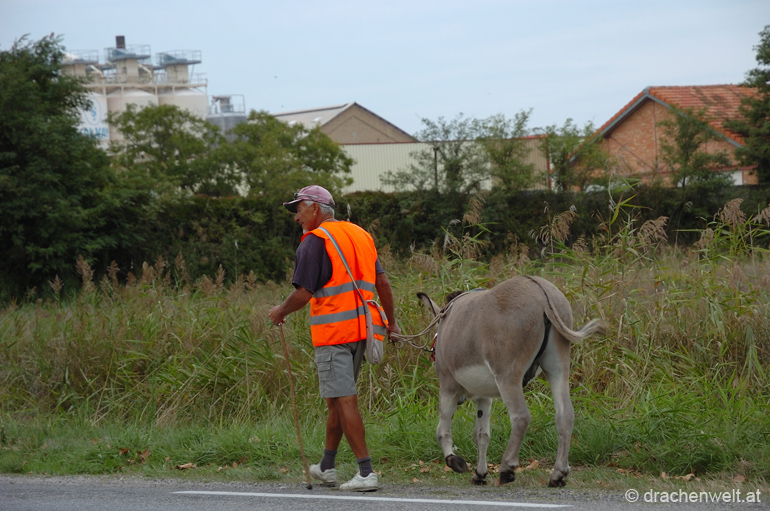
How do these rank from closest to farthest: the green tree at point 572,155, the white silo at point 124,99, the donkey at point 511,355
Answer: the donkey at point 511,355, the green tree at point 572,155, the white silo at point 124,99

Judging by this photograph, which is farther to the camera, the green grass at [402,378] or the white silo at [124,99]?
the white silo at [124,99]

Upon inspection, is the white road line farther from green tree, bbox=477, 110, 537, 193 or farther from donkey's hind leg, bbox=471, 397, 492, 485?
green tree, bbox=477, 110, 537, 193

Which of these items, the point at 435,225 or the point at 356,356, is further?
the point at 435,225

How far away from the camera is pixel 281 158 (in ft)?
109

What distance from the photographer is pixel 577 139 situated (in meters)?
31.3

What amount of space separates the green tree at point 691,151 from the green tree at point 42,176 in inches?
809

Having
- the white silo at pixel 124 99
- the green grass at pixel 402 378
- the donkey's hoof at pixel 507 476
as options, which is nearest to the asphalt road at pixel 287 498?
the donkey's hoof at pixel 507 476

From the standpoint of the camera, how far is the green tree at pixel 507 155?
2886 centimetres

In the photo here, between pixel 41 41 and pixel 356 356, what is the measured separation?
22272 mm

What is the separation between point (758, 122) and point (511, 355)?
29.9 metres

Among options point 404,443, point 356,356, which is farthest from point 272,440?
point 356,356

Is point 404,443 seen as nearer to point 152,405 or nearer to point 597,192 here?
point 152,405

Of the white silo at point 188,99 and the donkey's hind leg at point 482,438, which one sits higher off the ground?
the white silo at point 188,99

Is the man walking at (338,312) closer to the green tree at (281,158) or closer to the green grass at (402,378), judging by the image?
the green grass at (402,378)
